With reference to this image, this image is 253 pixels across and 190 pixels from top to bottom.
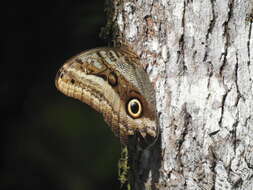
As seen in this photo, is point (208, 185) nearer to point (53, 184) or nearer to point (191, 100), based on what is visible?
point (191, 100)

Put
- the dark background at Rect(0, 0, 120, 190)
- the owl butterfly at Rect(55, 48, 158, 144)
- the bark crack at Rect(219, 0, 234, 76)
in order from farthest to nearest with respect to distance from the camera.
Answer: the dark background at Rect(0, 0, 120, 190), the owl butterfly at Rect(55, 48, 158, 144), the bark crack at Rect(219, 0, 234, 76)

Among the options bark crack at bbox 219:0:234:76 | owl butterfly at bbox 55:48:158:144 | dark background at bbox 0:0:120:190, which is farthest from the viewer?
dark background at bbox 0:0:120:190

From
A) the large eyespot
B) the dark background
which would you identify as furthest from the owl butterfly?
the dark background

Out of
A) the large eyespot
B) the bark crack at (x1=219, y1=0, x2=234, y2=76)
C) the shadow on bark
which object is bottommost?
the shadow on bark

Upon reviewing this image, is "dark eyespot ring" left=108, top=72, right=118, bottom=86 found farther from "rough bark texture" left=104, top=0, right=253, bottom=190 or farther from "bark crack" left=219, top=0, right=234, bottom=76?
"bark crack" left=219, top=0, right=234, bottom=76

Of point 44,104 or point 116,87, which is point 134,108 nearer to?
point 116,87
